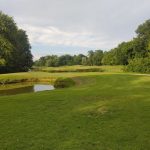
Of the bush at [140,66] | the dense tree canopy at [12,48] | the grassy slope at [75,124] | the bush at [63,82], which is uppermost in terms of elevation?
the dense tree canopy at [12,48]

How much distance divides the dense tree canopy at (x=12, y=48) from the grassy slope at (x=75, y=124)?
37.9m

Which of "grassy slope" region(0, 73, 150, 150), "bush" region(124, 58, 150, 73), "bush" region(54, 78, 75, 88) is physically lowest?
"bush" region(54, 78, 75, 88)

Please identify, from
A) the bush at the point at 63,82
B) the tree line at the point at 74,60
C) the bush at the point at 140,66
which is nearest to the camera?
the bush at the point at 63,82

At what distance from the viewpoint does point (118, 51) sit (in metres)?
104

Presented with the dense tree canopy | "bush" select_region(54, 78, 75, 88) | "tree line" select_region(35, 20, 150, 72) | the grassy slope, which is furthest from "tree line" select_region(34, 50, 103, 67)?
the grassy slope

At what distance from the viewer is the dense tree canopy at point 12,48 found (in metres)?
56.1

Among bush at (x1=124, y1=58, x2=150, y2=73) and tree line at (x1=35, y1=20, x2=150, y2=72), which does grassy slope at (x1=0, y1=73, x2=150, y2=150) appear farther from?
tree line at (x1=35, y1=20, x2=150, y2=72)

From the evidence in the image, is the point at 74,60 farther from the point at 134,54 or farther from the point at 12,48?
the point at 12,48

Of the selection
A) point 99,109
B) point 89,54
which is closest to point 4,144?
point 99,109

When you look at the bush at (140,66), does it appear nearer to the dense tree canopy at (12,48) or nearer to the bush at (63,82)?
the bush at (63,82)

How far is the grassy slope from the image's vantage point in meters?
10.6

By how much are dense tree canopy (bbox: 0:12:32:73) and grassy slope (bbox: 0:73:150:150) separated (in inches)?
1494

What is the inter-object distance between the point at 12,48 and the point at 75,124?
4657 cm

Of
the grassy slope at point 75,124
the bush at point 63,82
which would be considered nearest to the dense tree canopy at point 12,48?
the bush at point 63,82
